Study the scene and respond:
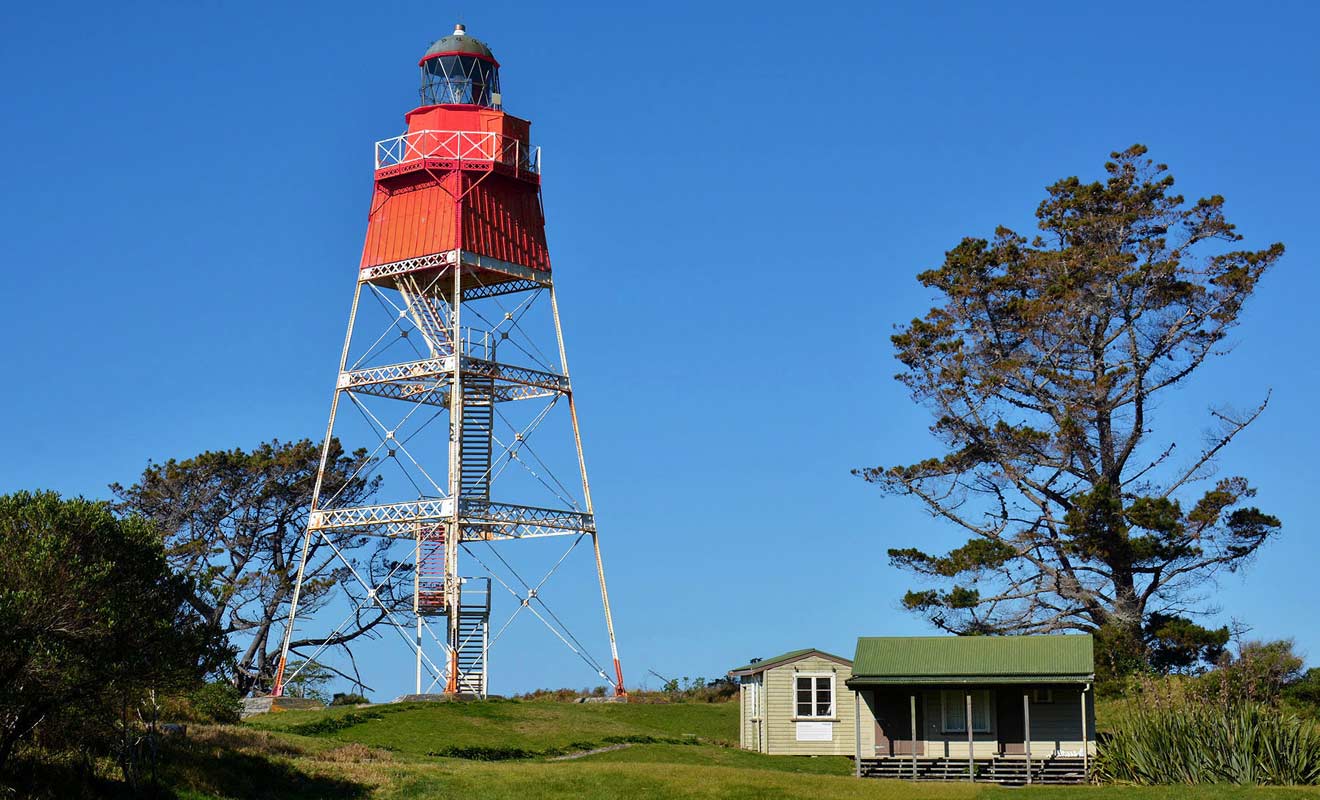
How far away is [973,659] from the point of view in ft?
132

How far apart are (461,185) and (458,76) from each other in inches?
Answer: 179

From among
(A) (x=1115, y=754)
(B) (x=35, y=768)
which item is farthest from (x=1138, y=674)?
(B) (x=35, y=768)

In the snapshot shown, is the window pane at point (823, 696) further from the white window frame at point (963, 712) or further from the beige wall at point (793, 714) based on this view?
the white window frame at point (963, 712)

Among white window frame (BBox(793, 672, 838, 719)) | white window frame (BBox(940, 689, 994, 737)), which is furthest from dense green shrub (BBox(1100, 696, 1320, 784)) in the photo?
white window frame (BBox(793, 672, 838, 719))

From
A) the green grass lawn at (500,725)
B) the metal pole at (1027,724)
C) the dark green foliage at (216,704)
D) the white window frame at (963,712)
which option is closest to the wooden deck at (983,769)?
the metal pole at (1027,724)

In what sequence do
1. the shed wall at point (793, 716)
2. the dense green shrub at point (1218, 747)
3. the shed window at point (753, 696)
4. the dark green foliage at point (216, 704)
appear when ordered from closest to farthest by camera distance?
the dense green shrub at point (1218, 747), the dark green foliage at point (216, 704), the shed wall at point (793, 716), the shed window at point (753, 696)

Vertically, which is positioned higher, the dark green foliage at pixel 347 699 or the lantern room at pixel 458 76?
the lantern room at pixel 458 76

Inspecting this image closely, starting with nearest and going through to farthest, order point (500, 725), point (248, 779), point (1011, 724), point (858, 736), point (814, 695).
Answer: point (248, 779) < point (858, 736) < point (1011, 724) < point (500, 725) < point (814, 695)

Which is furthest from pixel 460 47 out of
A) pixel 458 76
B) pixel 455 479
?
pixel 455 479

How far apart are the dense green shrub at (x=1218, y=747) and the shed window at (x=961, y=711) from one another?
4547 millimetres

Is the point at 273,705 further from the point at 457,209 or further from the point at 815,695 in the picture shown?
the point at 457,209

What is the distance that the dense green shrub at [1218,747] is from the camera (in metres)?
34.0

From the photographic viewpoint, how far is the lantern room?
53.5 m

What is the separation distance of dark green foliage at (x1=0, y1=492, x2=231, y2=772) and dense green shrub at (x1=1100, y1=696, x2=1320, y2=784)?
19027 mm
